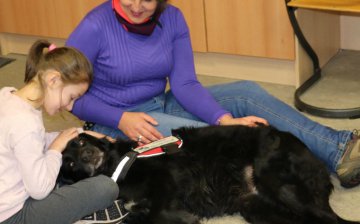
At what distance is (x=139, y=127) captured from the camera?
2.23 metres

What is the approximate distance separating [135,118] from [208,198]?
433mm

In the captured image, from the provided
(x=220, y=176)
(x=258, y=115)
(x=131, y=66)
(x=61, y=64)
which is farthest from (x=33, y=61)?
(x=258, y=115)

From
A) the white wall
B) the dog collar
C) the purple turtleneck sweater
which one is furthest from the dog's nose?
Result: the white wall

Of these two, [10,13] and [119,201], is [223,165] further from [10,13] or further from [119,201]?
[10,13]

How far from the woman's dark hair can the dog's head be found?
0.27 metres

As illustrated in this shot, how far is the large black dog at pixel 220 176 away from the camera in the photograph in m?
2.03

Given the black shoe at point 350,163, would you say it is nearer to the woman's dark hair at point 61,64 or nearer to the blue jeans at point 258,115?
the blue jeans at point 258,115

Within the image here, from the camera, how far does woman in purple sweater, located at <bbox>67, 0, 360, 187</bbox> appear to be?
87.5 inches

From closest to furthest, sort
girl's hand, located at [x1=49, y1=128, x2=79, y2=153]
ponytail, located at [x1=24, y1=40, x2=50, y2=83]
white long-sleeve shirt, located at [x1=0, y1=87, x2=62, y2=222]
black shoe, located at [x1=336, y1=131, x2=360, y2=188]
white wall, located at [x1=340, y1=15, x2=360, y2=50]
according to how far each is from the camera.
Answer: white long-sleeve shirt, located at [x1=0, y1=87, x2=62, y2=222]
ponytail, located at [x1=24, y1=40, x2=50, y2=83]
girl's hand, located at [x1=49, y1=128, x2=79, y2=153]
black shoe, located at [x1=336, y1=131, x2=360, y2=188]
white wall, located at [x1=340, y1=15, x2=360, y2=50]

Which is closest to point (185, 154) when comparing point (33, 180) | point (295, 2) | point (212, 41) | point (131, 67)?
point (131, 67)

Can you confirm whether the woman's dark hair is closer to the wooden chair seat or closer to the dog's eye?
the dog's eye

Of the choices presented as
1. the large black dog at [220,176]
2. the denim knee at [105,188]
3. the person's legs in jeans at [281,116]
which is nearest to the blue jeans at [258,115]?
the person's legs in jeans at [281,116]

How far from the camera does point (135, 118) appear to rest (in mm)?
2240

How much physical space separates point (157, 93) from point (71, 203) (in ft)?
2.27
